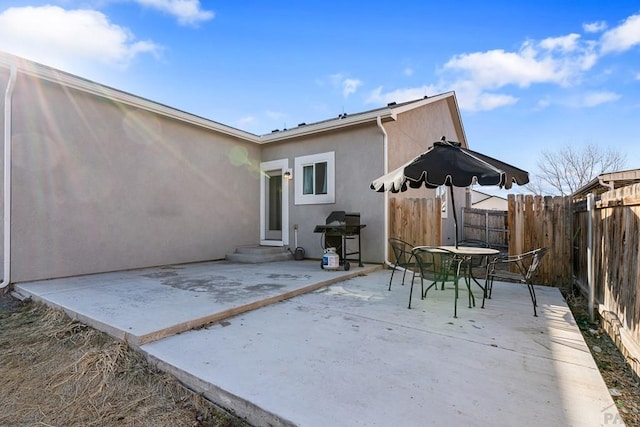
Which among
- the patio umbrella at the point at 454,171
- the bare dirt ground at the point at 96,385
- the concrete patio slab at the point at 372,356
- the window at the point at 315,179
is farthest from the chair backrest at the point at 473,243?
the bare dirt ground at the point at 96,385

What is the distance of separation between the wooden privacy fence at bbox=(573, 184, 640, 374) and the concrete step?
6.00m

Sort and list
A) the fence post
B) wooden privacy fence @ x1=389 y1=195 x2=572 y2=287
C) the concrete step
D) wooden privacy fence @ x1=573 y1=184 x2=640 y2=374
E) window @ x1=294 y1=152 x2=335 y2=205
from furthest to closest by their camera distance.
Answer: window @ x1=294 y1=152 x2=335 y2=205 < the concrete step < wooden privacy fence @ x1=389 y1=195 x2=572 y2=287 < the fence post < wooden privacy fence @ x1=573 y1=184 x2=640 y2=374

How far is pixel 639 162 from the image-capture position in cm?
1831

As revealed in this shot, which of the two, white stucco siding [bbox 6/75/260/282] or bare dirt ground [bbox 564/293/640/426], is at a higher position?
white stucco siding [bbox 6/75/260/282]

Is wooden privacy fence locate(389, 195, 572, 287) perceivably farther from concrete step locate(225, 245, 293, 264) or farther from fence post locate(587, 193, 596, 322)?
concrete step locate(225, 245, 293, 264)

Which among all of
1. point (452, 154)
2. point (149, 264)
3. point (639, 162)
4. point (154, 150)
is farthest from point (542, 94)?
point (149, 264)

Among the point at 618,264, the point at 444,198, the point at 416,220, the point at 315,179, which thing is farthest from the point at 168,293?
the point at 444,198

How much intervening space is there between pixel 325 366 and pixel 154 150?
20.7ft

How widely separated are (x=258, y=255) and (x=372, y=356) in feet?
18.3

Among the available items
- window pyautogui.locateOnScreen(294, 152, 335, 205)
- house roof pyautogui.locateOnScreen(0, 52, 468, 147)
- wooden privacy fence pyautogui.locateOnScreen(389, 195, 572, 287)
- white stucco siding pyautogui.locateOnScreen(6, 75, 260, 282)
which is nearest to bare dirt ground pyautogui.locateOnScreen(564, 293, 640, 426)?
wooden privacy fence pyautogui.locateOnScreen(389, 195, 572, 287)

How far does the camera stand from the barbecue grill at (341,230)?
262 inches

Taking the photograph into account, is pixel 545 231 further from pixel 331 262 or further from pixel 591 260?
pixel 331 262

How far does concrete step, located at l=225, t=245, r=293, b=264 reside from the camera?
769cm

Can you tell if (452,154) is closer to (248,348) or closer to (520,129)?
(248,348)
